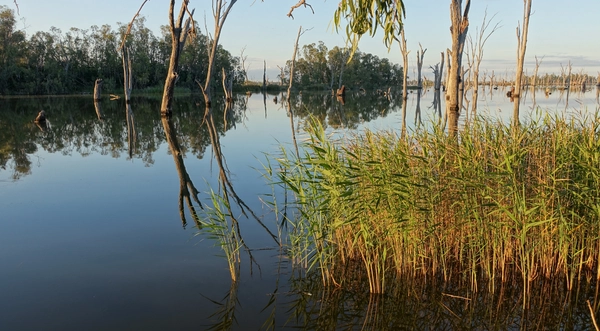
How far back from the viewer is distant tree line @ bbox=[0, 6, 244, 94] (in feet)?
155

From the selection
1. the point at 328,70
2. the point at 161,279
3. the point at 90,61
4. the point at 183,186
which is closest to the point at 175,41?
the point at 183,186

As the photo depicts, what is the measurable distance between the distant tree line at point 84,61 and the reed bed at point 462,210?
46.6 meters

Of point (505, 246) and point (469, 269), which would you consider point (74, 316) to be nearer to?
point (469, 269)

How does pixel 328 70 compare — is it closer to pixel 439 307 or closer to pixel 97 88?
pixel 97 88

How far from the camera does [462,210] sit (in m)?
4.48

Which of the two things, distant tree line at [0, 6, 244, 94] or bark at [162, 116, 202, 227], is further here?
distant tree line at [0, 6, 244, 94]

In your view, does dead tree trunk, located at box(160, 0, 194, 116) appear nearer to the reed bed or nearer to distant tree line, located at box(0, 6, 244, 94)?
the reed bed

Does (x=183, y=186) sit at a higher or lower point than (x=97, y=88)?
lower

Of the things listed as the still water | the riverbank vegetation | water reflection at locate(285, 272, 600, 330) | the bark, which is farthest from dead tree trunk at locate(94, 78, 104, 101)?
water reflection at locate(285, 272, 600, 330)

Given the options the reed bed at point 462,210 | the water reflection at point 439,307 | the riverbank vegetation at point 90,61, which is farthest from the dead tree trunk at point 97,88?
the water reflection at point 439,307

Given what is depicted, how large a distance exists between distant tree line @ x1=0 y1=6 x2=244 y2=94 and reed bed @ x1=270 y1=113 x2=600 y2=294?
153ft

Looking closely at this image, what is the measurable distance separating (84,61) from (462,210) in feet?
199

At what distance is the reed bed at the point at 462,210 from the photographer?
14.2 feet

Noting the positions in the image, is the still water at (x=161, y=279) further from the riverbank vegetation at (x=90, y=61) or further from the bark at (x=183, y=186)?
the riverbank vegetation at (x=90, y=61)
